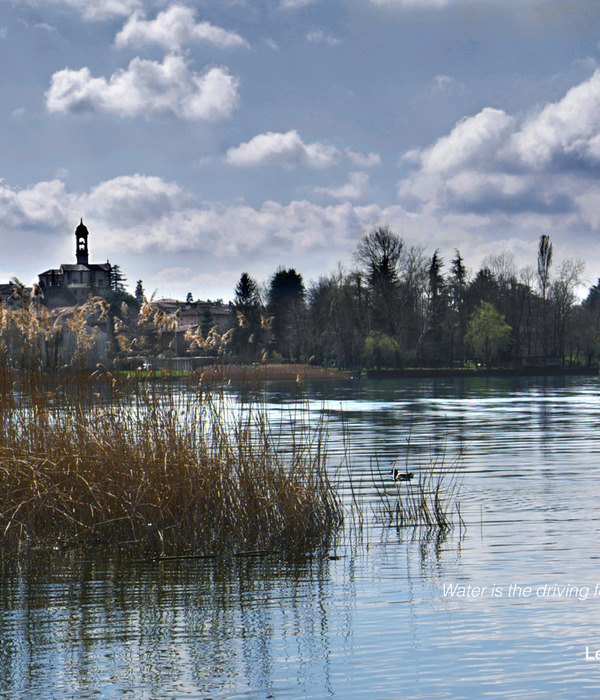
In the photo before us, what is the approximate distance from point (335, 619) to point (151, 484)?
290cm

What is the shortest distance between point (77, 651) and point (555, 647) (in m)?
3.65

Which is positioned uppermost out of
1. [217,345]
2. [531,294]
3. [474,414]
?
[531,294]

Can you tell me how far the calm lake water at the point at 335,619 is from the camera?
6023 millimetres

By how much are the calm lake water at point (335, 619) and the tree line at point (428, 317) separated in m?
63.6

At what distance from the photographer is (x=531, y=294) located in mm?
101938

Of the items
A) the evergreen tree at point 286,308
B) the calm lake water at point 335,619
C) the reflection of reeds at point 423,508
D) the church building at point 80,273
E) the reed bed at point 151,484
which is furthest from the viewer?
the church building at point 80,273

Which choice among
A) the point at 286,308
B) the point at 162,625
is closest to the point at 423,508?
the point at 162,625

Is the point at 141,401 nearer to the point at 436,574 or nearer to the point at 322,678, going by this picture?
the point at 436,574

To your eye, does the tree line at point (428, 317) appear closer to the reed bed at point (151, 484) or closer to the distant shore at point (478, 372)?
the distant shore at point (478, 372)

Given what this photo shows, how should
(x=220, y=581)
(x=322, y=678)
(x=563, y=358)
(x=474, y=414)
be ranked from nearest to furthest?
(x=322, y=678) < (x=220, y=581) < (x=474, y=414) < (x=563, y=358)

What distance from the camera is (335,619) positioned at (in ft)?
24.3

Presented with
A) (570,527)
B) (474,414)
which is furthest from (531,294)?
(570,527)

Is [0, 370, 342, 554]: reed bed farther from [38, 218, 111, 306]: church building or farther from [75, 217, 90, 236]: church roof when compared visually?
[75, 217, 90, 236]: church roof

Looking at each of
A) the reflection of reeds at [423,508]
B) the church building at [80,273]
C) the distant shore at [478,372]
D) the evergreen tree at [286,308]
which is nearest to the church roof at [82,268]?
the church building at [80,273]
